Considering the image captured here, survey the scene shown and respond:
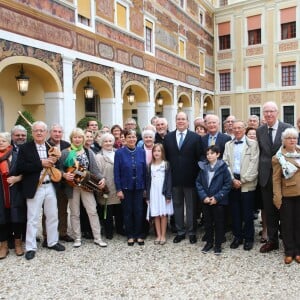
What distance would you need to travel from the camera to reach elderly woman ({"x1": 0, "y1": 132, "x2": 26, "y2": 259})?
4930mm

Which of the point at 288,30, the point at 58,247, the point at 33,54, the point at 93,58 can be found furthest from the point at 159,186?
the point at 288,30

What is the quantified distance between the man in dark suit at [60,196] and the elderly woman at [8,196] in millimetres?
575

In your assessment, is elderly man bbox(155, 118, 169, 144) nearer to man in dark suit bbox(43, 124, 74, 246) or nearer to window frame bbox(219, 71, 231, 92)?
man in dark suit bbox(43, 124, 74, 246)

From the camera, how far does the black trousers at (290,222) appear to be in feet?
15.4

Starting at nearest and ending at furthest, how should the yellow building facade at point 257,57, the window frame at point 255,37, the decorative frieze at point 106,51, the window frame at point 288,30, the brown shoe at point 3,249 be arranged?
the brown shoe at point 3,249 → the decorative frieze at point 106,51 → the window frame at point 288,30 → the yellow building facade at point 257,57 → the window frame at point 255,37

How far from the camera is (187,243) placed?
5.53m

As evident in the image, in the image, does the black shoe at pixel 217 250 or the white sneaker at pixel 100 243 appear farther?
the white sneaker at pixel 100 243

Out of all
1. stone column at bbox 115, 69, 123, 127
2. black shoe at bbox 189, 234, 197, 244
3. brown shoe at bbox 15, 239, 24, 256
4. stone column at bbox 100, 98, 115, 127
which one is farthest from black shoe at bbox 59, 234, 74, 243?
stone column at bbox 115, 69, 123, 127

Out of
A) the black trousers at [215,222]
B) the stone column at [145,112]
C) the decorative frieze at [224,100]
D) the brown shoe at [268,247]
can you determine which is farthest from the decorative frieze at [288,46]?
the black trousers at [215,222]

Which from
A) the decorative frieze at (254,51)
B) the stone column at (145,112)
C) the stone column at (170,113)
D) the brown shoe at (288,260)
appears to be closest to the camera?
the brown shoe at (288,260)

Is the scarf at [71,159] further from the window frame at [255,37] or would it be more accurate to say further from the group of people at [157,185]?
the window frame at [255,37]

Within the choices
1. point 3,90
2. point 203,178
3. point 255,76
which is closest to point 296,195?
point 203,178

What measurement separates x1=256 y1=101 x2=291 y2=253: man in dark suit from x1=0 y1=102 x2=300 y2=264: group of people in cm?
1

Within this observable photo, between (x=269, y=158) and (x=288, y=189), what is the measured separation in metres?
0.52
